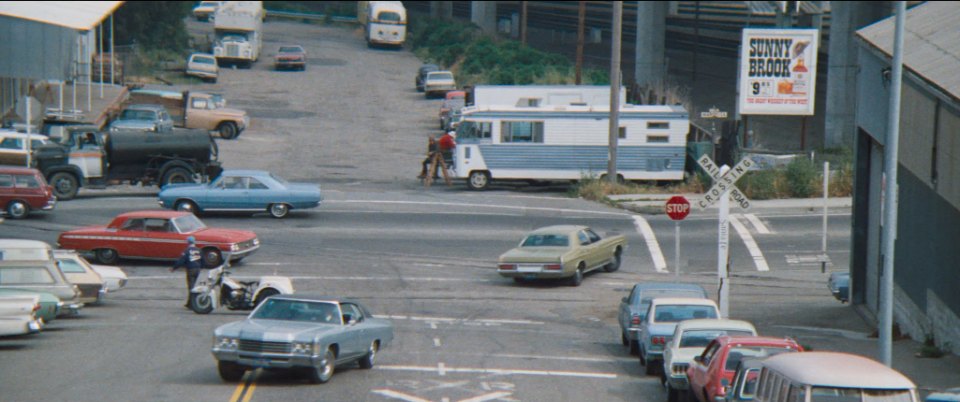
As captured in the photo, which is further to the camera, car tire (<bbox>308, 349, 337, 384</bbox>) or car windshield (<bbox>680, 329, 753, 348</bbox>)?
car windshield (<bbox>680, 329, 753, 348</bbox>)

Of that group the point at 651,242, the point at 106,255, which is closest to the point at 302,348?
the point at 106,255

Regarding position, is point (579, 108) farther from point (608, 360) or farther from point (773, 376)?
point (773, 376)

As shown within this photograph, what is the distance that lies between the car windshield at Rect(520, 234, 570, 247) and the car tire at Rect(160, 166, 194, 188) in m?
12.9

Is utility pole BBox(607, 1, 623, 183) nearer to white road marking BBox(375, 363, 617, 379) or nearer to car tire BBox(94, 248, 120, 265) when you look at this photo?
car tire BBox(94, 248, 120, 265)

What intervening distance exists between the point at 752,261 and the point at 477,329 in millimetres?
10843

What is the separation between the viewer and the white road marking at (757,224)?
36.7m

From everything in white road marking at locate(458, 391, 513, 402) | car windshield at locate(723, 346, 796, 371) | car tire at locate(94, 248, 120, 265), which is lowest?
white road marking at locate(458, 391, 513, 402)

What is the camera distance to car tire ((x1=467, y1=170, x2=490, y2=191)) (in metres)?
44.4

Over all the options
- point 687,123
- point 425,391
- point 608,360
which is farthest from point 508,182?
point 425,391

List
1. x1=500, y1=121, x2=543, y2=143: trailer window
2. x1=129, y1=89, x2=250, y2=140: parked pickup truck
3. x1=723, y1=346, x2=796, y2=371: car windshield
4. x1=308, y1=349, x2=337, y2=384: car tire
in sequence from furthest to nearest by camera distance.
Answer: x1=129, y1=89, x2=250, y2=140: parked pickup truck, x1=500, y1=121, x2=543, y2=143: trailer window, x1=308, y1=349, x2=337, y2=384: car tire, x1=723, y1=346, x2=796, y2=371: car windshield

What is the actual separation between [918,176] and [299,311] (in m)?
11.7

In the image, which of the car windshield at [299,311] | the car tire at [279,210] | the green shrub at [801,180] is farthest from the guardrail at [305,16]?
the car windshield at [299,311]

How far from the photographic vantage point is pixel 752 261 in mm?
33250

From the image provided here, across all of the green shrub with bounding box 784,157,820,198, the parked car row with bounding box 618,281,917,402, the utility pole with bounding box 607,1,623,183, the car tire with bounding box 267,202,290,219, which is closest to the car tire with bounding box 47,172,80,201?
the car tire with bounding box 267,202,290,219
